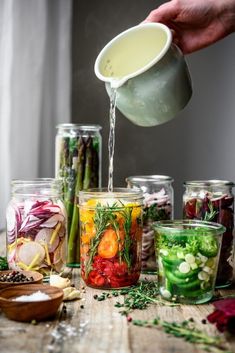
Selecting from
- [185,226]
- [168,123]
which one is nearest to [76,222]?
[185,226]

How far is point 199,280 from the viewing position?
1.41 m

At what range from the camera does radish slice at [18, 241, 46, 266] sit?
5.12ft

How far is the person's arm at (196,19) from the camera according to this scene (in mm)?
1869

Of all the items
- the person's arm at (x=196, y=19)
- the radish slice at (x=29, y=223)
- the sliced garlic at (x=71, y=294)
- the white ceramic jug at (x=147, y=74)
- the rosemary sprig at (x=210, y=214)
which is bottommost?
the sliced garlic at (x=71, y=294)

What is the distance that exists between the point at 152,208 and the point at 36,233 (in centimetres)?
33

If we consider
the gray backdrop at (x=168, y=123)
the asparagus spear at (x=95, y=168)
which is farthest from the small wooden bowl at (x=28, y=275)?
the gray backdrop at (x=168, y=123)

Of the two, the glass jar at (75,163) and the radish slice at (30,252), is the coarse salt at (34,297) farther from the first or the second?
the glass jar at (75,163)

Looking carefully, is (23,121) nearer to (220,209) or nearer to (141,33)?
(141,33)

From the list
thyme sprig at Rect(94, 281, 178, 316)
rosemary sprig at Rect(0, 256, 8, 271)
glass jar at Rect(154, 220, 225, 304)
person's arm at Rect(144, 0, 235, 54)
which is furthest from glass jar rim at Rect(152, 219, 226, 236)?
person's arm at Rect(144, 0, 235, 54)

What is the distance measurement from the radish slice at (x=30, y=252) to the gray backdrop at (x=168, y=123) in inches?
68.6

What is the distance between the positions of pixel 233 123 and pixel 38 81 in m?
1.17

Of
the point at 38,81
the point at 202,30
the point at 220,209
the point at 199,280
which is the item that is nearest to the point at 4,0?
the point at 38,81

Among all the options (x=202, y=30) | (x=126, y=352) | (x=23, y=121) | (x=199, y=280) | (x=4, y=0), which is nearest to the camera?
(x=126, y=352)

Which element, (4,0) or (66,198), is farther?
(4,0)
